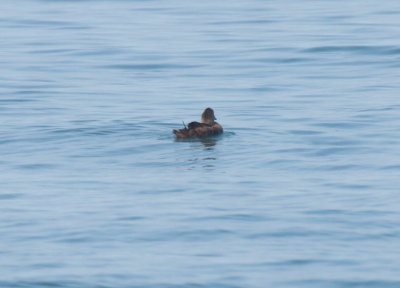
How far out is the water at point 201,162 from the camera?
10430 millimetres

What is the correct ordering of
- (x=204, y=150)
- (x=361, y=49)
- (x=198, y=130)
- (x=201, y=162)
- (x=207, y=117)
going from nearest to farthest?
(x=201, y=162) < (x=204, y=150) < (x=198, y=130) < (x=207, y=117) < (x=361, y=49)

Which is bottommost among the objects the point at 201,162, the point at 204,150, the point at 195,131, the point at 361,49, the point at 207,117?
the point at 201,162

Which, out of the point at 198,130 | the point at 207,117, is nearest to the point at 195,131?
the point at 198,130

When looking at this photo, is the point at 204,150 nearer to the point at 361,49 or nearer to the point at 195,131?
the point at 195,131

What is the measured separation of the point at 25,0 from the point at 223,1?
686 centimetres

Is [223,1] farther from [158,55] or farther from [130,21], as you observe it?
[158,55]

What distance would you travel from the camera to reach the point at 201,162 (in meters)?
14.4

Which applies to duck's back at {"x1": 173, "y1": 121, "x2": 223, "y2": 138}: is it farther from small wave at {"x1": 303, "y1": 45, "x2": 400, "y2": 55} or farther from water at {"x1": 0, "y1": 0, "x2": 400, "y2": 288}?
small wave at {"x1": 303, "y1": 45, "x2": 400, "y2": 55}

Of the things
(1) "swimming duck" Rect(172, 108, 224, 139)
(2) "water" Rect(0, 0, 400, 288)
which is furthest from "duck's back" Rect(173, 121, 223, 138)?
(2) "water" Rect(0, 0, 400, 288)

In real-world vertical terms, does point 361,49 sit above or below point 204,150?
above

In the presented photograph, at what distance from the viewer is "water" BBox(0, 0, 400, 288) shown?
10.4 m

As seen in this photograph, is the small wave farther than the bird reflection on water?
Yes

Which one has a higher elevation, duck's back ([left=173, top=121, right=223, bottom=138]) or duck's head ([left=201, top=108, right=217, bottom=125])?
duck's head ([left=201, top=108, right=217, bottom=125])

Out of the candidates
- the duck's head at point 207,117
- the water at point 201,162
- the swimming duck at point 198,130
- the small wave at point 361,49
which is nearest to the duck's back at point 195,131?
the swimming duck at point 198,130
